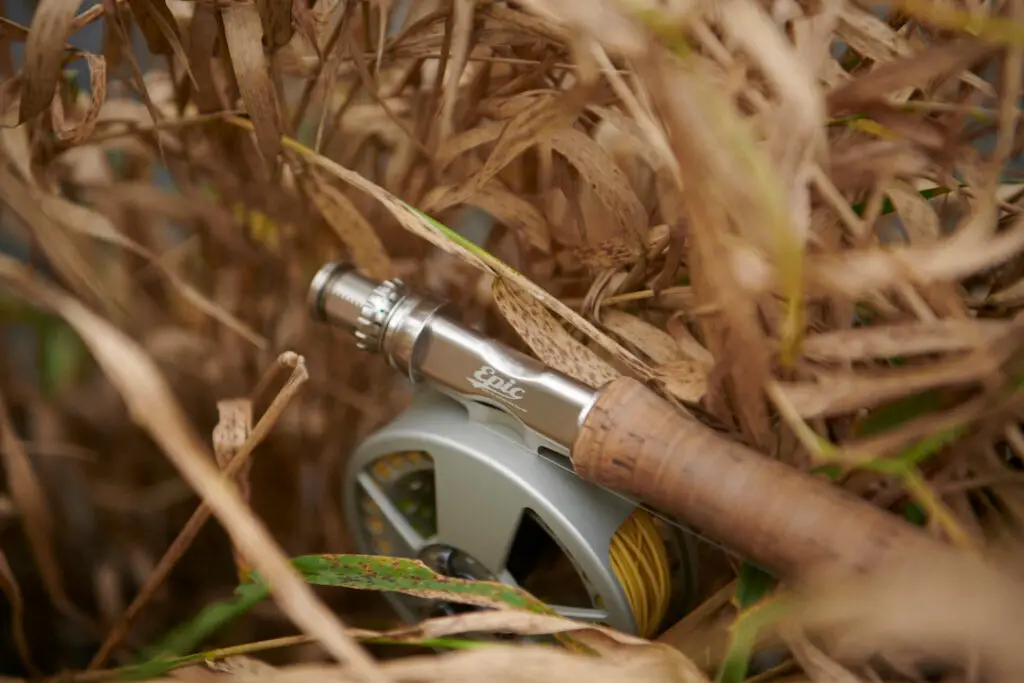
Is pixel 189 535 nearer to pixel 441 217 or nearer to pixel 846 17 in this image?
pixel 441 217

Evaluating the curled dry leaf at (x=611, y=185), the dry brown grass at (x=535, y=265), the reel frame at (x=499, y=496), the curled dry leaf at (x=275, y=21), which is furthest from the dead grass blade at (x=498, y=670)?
the curled dry leaf at (x=275, y=21)

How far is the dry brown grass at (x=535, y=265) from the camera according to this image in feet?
1.08

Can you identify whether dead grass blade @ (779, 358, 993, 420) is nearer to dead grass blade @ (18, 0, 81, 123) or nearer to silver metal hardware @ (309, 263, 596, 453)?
silver metal hardware @ (309, 263, 596, 453)

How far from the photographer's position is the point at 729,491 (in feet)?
1.23

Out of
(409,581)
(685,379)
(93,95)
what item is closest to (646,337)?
(685,379)

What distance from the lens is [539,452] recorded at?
471mm

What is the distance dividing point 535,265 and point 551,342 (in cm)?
13

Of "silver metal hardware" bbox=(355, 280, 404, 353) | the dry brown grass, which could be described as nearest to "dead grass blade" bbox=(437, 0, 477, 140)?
the dry brown grass

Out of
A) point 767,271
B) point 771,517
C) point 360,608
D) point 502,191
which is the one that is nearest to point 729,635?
point 771,517

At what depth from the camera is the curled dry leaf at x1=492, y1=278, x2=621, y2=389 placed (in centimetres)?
44

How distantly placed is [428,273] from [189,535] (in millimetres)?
249

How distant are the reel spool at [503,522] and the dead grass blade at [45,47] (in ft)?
0.82

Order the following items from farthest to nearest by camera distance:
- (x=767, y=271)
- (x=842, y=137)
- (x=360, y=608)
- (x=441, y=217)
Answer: (x=360, y=608) < (x=441, y=217) < (x=842, y=137) < (x=767, y=271)

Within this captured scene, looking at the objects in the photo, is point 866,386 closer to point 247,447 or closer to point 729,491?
point 729,491
